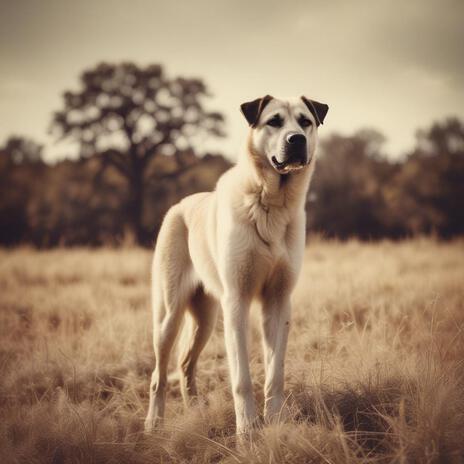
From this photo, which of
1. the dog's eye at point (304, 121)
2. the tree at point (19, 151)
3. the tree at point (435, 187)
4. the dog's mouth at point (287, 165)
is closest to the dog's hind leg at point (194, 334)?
the dog's mouth at point (287, 165)

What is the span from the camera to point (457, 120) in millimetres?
20438

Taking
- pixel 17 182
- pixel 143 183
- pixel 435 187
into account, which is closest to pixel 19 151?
pixel 17 182

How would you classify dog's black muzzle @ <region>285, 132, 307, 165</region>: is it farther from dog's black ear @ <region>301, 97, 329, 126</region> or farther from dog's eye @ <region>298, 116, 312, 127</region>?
dog's black ear @ <region>301, 97, 329, 126</region>

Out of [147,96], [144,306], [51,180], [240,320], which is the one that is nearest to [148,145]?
[147,96]

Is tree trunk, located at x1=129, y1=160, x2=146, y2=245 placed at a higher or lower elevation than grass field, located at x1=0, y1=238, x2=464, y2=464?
higher

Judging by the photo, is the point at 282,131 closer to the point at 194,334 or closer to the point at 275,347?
the point at 275,347

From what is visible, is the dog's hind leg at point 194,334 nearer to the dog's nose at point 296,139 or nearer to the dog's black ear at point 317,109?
the dog's nose at point 296,139

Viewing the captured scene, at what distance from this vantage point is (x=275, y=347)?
111 inches

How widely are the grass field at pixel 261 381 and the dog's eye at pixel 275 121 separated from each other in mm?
1321

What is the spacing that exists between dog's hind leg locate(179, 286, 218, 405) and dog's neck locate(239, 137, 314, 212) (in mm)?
1171

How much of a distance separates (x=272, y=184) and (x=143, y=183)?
16.6 meters

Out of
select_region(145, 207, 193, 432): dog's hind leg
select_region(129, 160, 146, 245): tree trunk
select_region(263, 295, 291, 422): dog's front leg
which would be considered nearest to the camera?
select_region(263, 295, 291, 422): dog's front leg

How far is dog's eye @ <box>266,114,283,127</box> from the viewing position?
9.54 feet

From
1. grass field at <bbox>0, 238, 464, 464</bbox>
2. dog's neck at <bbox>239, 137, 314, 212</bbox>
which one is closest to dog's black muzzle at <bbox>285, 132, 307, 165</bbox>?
dog's neck at <bbox>239, 137, 314, 212</bbox>
